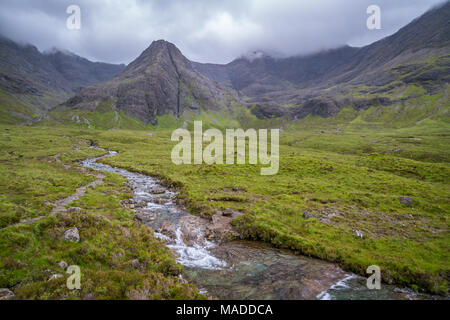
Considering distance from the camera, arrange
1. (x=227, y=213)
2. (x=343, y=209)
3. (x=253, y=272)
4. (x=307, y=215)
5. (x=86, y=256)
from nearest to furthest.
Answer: (x=86, y=256)
(x=253, y=272)
(x=307, y=215)
(x=227, y=213)
(x=343, y=209)

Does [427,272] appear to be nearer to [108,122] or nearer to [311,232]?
[311,232]

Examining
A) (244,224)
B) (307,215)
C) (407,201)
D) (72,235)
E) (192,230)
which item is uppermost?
(72,235)

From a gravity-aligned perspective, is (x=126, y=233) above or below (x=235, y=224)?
above

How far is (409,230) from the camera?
19.5 m

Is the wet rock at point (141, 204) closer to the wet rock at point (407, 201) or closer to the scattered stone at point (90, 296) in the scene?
the scattered stone at point (90, 296)

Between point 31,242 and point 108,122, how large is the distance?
199m

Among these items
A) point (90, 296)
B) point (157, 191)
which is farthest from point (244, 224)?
point (157, 191)

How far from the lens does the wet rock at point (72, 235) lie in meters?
13.6

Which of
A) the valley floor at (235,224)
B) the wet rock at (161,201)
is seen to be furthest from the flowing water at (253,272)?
the wet rock at (161,201)

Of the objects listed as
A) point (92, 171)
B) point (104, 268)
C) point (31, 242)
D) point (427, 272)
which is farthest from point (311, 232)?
point (92, 171)

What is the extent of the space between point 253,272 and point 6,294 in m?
12.7

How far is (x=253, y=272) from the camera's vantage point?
44.9 ft

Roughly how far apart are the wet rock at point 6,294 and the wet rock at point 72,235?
469 centimetres

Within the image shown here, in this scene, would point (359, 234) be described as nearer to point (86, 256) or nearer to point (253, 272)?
point (253, 272)
